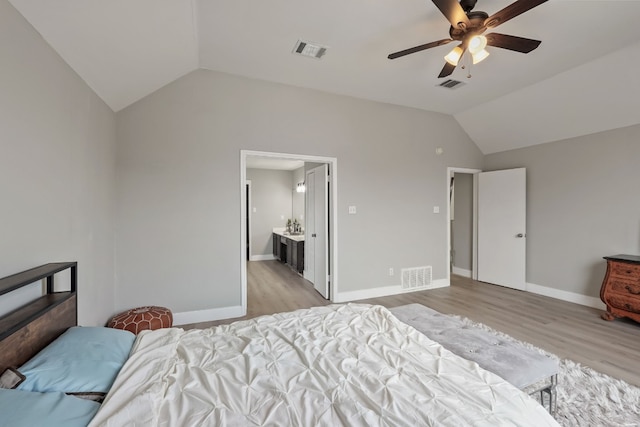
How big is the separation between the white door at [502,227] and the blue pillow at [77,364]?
5583 mm

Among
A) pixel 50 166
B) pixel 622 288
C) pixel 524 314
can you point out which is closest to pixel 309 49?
pixel 50 166

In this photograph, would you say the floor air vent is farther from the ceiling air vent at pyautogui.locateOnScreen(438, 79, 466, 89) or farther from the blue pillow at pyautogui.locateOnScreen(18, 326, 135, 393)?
the blue pillow at pyautogui.locateOnScreen(18, 326, 135, 393)

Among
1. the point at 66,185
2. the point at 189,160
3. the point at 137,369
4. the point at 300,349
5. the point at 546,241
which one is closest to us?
the point at 137,369

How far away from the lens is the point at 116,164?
320 cm

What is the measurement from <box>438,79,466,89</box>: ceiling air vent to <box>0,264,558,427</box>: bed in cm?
340

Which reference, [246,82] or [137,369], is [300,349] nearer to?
[137,369]

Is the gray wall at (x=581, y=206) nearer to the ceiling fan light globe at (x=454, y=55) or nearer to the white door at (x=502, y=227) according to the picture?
the white door at (x=502, y=227)

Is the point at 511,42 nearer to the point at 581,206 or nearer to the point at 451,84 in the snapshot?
the point at 451,84

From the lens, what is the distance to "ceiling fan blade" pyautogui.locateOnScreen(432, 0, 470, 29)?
1972 millimetres

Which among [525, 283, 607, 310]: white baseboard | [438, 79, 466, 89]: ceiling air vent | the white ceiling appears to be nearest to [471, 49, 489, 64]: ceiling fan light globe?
the white ceiling

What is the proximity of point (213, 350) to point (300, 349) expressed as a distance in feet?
1.61

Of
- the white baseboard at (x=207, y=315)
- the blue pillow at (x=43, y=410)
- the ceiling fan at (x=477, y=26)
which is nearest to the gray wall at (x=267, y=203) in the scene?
the white baseboard at (x=207, y=315)

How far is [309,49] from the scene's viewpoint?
307 centimetres

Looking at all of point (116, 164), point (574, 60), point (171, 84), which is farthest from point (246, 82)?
point (574, 60)
